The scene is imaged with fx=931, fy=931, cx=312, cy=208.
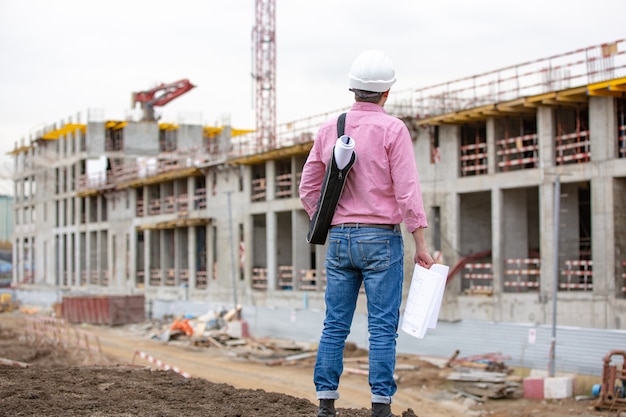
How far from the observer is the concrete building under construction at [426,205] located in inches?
1026

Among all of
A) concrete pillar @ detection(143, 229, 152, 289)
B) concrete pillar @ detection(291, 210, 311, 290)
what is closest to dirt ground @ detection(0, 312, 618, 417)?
concrete pillar @ detection(291, 210, 311, 290)

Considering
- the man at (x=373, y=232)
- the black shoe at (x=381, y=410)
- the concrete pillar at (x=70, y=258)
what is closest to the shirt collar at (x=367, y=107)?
the man at (x=373, y=232)

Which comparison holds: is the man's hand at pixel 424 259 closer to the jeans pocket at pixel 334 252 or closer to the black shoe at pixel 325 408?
the jeans pocket at pixel 334 252

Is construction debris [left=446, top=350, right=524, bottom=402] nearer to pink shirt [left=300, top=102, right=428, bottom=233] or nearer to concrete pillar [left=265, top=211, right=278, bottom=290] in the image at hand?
pink shirt [left=300, top=102, right=428, bottom=233]

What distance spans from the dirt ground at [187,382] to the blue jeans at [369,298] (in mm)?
681

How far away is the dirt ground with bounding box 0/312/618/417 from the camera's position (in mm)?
6426

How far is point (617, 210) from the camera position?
2586 cm

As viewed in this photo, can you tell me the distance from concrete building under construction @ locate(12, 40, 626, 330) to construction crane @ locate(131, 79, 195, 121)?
4.52m

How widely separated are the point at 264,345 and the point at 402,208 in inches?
1095

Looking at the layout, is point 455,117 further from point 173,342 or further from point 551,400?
point 173,342

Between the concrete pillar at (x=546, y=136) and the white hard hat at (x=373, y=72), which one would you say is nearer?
the white hard hat at (x=373, y=72)

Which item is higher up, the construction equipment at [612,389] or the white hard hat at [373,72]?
the white hard hat at [373,72]

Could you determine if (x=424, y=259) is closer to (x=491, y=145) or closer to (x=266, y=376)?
(x=266, y=376)

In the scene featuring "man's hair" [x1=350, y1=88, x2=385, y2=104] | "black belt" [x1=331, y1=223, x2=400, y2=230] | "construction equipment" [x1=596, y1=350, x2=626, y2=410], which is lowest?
"construction equipment" [x1=596, y1=350, x2=626, y2=410]
